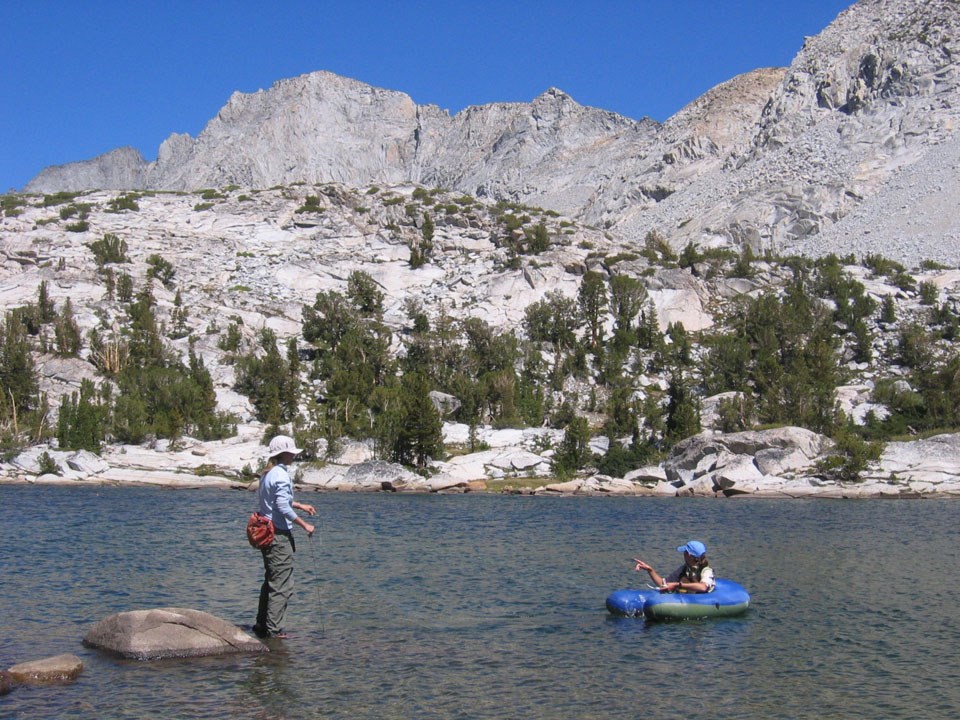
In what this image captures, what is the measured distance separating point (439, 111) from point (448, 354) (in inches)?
5659

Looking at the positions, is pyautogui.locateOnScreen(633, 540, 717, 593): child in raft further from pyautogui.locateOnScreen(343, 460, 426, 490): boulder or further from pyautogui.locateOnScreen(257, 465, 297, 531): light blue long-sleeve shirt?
pyautogui.locateOnScreen(343, 460, 426, 490): boulder

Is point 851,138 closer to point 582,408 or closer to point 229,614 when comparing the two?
point 582,408

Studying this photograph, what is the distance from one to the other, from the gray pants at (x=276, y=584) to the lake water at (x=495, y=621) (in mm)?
452

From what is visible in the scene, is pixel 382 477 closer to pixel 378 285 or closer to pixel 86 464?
pixel 86 464

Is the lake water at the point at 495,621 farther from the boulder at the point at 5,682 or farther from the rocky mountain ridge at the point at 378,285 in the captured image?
the rocky mountain ridge at the point at 378,285

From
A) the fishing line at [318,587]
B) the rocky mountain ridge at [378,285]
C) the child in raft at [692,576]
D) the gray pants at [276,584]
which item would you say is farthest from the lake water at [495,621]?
the rocky mountain ridge at [378,285]

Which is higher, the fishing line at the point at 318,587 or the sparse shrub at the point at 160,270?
the sparse shrub at the point at 160,270

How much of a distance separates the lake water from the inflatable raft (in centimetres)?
25

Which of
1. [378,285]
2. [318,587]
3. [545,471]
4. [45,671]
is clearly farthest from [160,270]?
[45,671]

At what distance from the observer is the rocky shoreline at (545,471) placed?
44812 mm

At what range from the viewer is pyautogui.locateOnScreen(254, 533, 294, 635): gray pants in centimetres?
1373

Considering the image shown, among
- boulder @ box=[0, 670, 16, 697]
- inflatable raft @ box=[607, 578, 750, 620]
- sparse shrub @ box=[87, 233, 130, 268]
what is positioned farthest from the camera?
sparse shrub @ box=[87, 233, 130, 268]

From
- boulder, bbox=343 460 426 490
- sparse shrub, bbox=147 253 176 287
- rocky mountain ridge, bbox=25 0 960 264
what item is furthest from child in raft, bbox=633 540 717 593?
rocky mountain ridge, bbox=25 0 960 264

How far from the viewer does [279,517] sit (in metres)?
13.6
